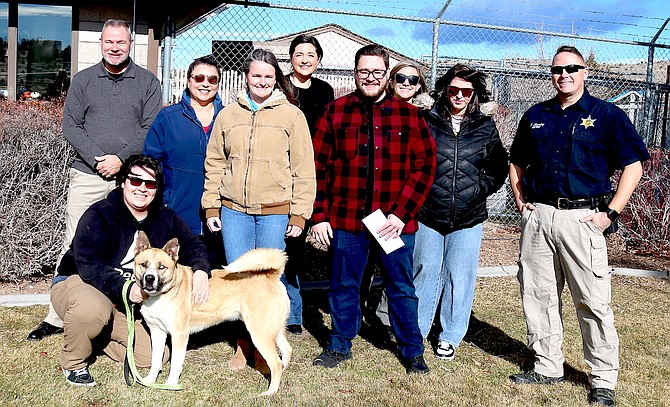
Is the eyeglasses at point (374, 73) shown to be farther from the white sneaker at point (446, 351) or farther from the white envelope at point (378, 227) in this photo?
the white sneaker at point (446, 351)

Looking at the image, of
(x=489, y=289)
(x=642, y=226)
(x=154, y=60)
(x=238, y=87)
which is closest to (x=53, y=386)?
(x=489, y=289)

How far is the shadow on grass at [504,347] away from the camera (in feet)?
14.5

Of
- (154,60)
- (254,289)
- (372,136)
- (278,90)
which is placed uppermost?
(154,60)

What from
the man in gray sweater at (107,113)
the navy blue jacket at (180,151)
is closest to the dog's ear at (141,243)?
the navy blue jacket at (180,151)

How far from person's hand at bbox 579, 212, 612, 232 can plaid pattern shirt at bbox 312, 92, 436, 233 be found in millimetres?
982

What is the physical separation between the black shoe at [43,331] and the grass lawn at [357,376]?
63 millimetres

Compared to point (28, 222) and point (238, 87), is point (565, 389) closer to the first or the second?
point (28, 222)

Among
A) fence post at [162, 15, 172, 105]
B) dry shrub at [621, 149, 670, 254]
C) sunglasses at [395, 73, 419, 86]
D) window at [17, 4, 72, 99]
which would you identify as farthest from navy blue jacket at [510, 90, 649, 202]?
window at [17, 4, 72, 99]

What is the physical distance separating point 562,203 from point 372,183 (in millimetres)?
1161

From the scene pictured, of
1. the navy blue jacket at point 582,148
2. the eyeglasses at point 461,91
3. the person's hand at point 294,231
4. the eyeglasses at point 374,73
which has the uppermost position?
the eyeglasses at point 374,73

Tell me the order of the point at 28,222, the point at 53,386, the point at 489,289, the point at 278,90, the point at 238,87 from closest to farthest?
the point at 53,386
the point at 278,90
the point at 28,222
the point at 489,289
the point at 238,87

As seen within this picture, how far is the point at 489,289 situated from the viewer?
258 inches

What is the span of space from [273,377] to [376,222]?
115cm

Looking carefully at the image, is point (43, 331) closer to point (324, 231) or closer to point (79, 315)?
point (79, 315)
